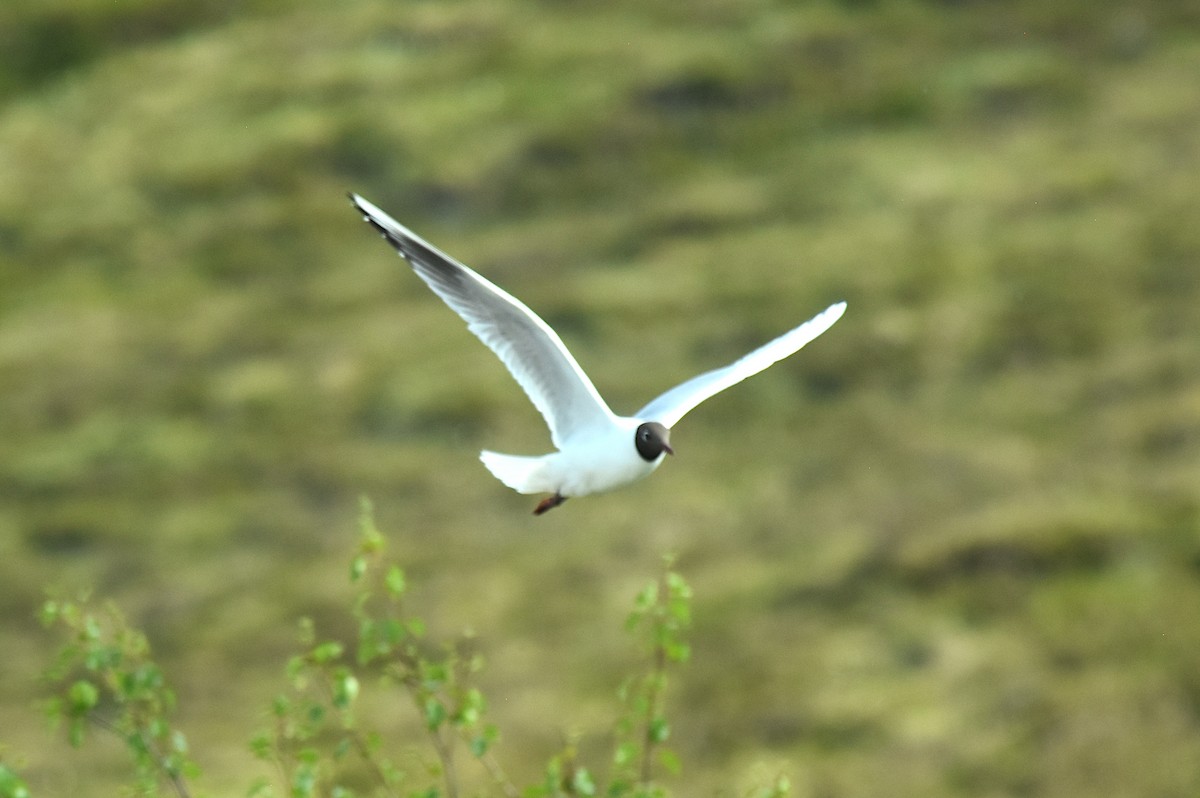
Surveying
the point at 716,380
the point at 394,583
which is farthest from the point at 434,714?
the point at 716,380

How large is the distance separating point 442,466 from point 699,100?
11.9 m

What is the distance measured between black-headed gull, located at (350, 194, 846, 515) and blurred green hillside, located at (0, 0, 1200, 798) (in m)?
8.66

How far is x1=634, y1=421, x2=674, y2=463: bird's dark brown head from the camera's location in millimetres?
6969

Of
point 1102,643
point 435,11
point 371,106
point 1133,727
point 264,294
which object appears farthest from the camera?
point 435,11

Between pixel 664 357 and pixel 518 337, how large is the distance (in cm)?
1940

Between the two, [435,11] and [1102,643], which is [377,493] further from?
[435,11]

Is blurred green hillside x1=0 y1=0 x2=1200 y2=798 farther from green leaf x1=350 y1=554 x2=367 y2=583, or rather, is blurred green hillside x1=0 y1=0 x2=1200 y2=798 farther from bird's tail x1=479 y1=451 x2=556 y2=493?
green leaf x1=350 y1=554 x2=367 y2=583

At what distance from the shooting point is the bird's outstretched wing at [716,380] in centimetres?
757

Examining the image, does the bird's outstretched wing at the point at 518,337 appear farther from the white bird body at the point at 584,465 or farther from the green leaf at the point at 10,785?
the green leaf at the point at 10,785

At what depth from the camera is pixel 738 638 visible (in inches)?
797

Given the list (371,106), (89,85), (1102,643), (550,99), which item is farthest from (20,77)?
(1102,643)

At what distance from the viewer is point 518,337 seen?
24.4ft

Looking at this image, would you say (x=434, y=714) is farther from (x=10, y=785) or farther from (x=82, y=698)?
(x=10, y=785)

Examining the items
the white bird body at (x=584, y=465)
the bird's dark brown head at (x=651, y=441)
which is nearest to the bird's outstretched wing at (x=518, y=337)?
the white bird body at (x=584, y=465)
